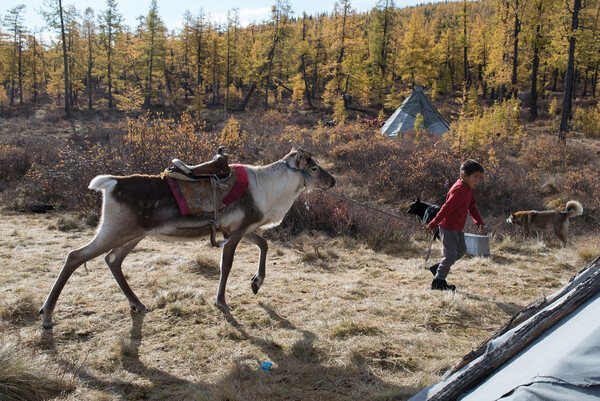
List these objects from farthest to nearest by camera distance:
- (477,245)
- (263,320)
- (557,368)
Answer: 1. (477,245)
2. (263,320)
3. (557,368)

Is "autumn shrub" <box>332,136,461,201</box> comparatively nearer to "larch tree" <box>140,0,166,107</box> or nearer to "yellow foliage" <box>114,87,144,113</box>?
"yellow foliage" <box>114,87,144,113</box>

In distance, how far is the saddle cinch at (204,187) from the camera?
4293 millimetres

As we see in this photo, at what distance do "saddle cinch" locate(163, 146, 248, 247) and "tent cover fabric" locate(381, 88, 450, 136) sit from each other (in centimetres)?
2029

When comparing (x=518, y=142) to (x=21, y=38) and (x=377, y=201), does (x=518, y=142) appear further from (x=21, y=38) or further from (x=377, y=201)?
(x=21, y=38)

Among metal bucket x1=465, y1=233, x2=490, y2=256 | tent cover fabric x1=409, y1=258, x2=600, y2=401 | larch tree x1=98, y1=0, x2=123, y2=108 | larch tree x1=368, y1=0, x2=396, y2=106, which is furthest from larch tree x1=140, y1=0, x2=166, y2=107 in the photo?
tent cover fabric x1=409, y1=258, x2=600, y2=401

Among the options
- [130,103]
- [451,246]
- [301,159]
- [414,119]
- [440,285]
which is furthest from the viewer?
[130,103]

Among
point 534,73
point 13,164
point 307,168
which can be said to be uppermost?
point 534,73

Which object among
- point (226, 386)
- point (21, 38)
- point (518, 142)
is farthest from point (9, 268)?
point (21, 38)

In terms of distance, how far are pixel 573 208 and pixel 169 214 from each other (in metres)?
9.99

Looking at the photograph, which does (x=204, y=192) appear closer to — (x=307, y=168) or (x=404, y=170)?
(x=307, y=168)

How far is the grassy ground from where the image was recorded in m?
3.36

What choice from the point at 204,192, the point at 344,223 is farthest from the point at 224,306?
the point at 344,223

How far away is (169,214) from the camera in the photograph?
4.23m

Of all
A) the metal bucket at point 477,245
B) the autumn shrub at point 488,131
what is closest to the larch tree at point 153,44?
the autumn shrub at point 488,131
